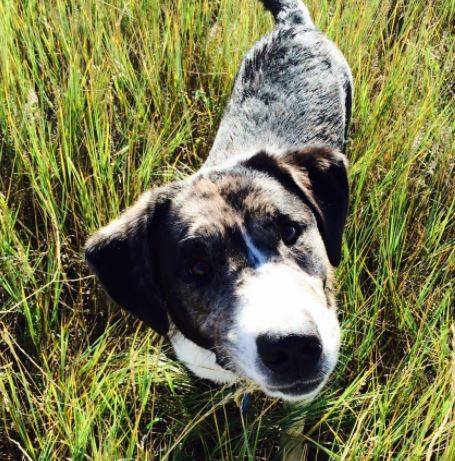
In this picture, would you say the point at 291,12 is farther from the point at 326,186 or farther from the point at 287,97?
the point at 326,186

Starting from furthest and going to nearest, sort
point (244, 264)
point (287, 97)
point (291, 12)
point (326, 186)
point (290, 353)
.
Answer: point (291, 12), point (287, 97), point (326, 186), point (244, 264), point (290, 353)

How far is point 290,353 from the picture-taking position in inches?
80.0

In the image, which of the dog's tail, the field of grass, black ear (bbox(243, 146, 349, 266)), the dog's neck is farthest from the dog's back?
the dog's neck

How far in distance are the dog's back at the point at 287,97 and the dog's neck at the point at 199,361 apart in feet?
2.96

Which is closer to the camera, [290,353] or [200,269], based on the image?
[290,353]

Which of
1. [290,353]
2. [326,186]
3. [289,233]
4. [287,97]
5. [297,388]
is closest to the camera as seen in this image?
[290,353]

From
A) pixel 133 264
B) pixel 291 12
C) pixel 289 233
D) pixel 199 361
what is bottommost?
pixel 199 361

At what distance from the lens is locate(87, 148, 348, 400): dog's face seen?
82.5 inches

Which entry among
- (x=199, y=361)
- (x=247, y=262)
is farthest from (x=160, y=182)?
(x=247, y=262)

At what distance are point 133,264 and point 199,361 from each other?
56 centimetres

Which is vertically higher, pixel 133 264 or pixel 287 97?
pixel 287 97

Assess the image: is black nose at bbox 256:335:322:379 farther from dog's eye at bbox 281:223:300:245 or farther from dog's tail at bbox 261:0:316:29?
dog's tail at bbox 261:0:316:29

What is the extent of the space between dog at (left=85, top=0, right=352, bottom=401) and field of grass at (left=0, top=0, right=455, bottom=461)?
262 mm

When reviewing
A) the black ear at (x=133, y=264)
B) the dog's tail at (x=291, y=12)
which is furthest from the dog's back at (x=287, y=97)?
the black ear at (x=133, y=264)
